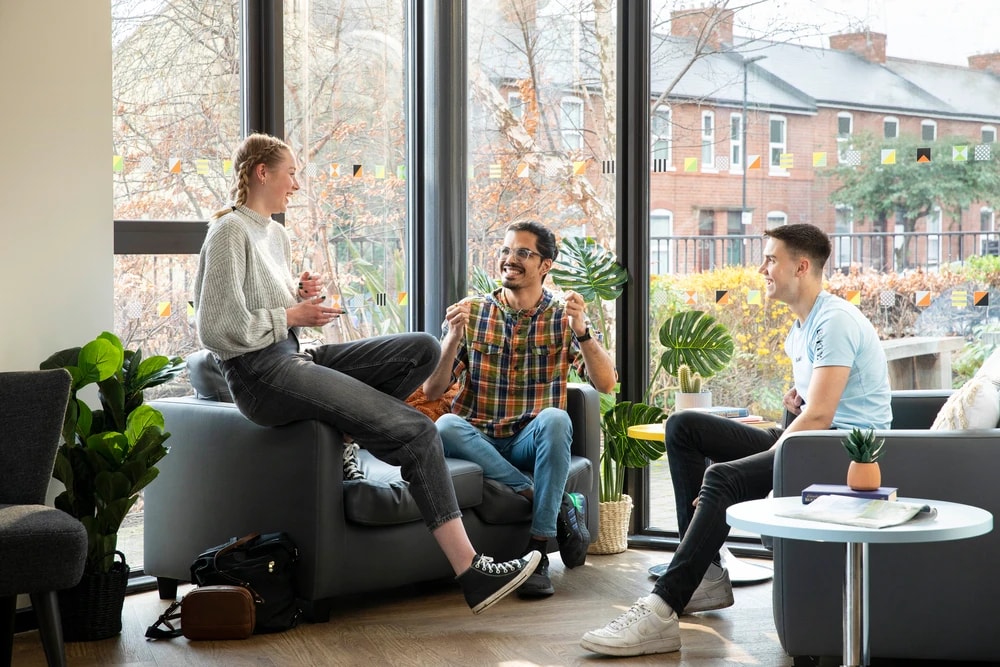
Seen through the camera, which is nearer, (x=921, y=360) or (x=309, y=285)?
(x=309, y=285)

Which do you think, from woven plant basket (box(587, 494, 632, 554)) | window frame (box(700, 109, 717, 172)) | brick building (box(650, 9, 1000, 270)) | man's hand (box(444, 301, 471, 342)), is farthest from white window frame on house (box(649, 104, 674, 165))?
woven plant basket (box(587, 494, 632, 554))

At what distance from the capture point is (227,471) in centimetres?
373

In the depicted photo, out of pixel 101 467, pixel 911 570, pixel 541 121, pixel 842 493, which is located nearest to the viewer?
pixel 842 493

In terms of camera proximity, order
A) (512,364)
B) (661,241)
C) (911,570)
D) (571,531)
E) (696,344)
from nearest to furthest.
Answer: (911,570) < (571,531) < (512,364) < (696,344) < (661,241)

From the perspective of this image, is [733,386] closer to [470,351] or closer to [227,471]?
[470,351]

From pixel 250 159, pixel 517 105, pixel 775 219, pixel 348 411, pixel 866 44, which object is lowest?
pixel 348 411

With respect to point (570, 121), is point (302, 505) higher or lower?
lower

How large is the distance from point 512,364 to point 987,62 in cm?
208

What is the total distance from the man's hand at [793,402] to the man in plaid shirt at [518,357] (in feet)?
2.40

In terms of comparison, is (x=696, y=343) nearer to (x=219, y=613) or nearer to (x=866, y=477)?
(x=866, y=477)

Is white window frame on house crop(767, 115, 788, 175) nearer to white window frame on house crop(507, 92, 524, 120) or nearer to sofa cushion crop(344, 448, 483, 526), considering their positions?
white window frame on house crop(507, 92, 524, 120)

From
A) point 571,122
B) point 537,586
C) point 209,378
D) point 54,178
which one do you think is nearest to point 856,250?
point 571,122

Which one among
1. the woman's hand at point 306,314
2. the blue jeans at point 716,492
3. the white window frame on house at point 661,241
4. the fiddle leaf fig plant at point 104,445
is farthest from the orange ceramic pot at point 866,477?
the white window frame on house at point 661,241

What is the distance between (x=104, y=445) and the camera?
3.41 metres
